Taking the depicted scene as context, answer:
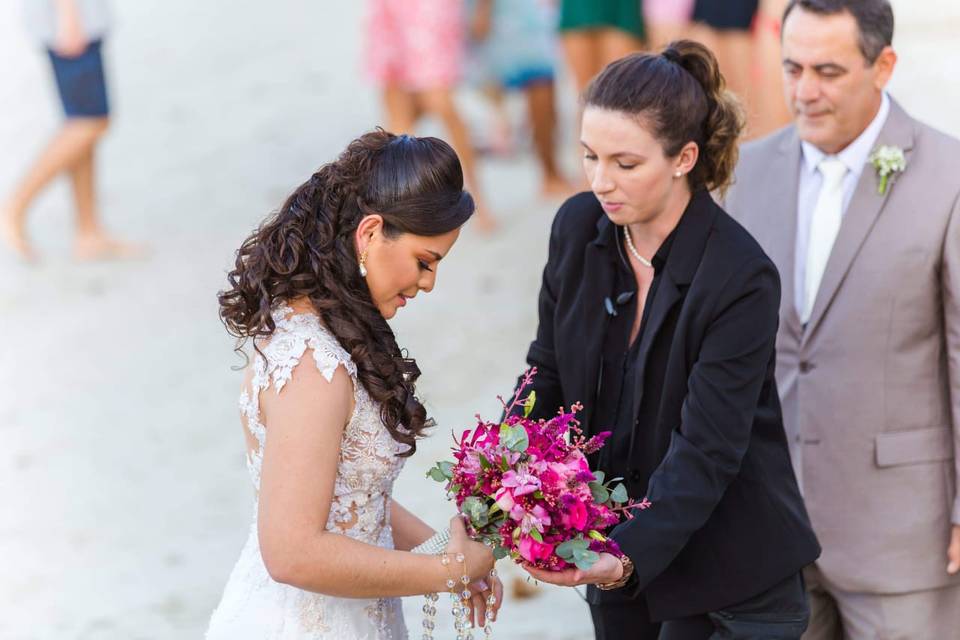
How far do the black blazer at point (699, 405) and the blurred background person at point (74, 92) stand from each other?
6.15m

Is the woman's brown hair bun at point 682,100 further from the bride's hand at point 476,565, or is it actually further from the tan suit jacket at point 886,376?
the bride's hand at point 476,565

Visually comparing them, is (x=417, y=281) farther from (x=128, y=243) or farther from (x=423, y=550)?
(x=128, y=243)

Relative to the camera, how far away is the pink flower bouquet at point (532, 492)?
2.95m

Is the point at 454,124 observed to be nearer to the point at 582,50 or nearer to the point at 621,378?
the point at 582,50

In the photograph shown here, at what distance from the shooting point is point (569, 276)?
3527 mm

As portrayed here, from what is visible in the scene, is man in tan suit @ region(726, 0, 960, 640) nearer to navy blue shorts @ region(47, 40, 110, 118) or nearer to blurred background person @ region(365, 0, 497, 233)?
blurred background person @ region(365, 0, 497, 233)

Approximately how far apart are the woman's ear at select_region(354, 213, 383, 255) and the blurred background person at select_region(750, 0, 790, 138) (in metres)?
4.72

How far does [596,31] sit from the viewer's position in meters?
8.86

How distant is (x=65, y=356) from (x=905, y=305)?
597 cm

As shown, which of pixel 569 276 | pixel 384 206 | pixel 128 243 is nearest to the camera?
pixel 384 206

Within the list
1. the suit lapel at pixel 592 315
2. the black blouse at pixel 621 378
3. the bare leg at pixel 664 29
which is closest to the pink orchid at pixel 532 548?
the black blouse at pixel 621 378

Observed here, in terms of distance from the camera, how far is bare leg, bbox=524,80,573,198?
9312 millimetres

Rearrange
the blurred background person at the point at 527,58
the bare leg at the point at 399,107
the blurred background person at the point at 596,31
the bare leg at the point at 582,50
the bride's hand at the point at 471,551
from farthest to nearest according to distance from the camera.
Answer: the blurred background person at the point at 527,58 → the bare leg at the point at 399,107 → the bare leg at the point at 582,50 → the blurred background person at the point at 596,31 → the bride's hand at the point at 471,551

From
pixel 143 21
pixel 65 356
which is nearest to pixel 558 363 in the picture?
pixel 65 356
